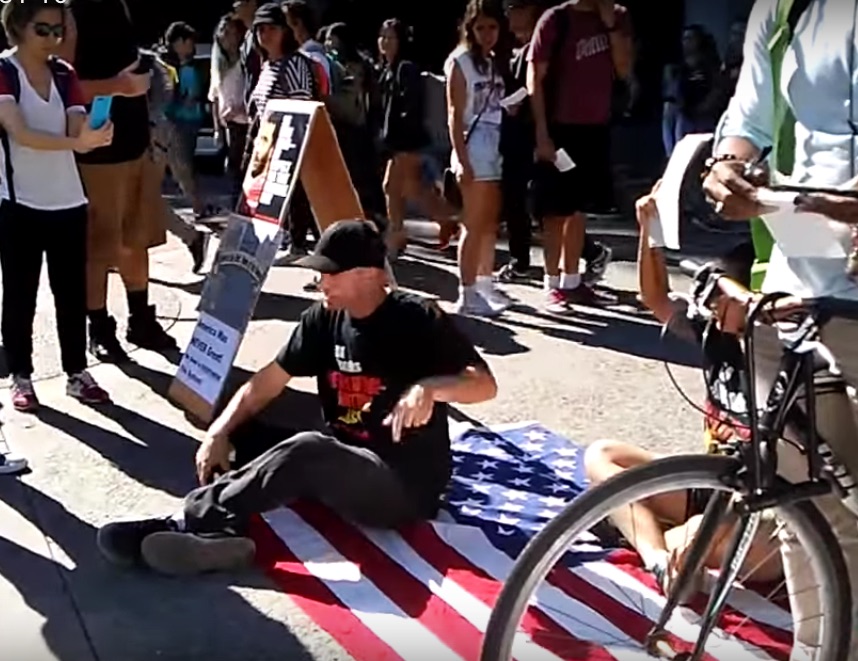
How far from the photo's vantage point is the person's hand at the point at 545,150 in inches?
277

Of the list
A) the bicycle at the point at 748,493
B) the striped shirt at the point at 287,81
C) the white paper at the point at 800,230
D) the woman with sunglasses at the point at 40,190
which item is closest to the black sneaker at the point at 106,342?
the woman with sunglasses at the point at 40,190

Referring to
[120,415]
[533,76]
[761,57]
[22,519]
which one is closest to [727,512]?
[761,57]

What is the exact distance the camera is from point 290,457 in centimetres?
411

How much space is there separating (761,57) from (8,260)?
3342 millimetres

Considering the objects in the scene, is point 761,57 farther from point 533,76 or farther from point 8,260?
point 533,76

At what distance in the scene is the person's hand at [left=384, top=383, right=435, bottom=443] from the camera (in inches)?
152

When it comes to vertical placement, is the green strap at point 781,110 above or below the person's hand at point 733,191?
above

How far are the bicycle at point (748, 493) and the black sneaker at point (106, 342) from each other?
12.7 ft

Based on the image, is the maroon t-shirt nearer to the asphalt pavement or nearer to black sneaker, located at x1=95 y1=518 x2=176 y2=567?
the asphalt pavement

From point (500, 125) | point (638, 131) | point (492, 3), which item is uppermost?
point (492, 3)

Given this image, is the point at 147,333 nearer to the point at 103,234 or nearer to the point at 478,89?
the point at 103,234

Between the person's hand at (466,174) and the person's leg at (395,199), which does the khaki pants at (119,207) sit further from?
the person's leg at (395,199)

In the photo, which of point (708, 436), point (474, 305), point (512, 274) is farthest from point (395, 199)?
point (708, 436)

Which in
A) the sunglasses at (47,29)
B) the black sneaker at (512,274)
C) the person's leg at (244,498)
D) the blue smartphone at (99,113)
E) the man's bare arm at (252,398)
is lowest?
the black sneaker at (512,274)
